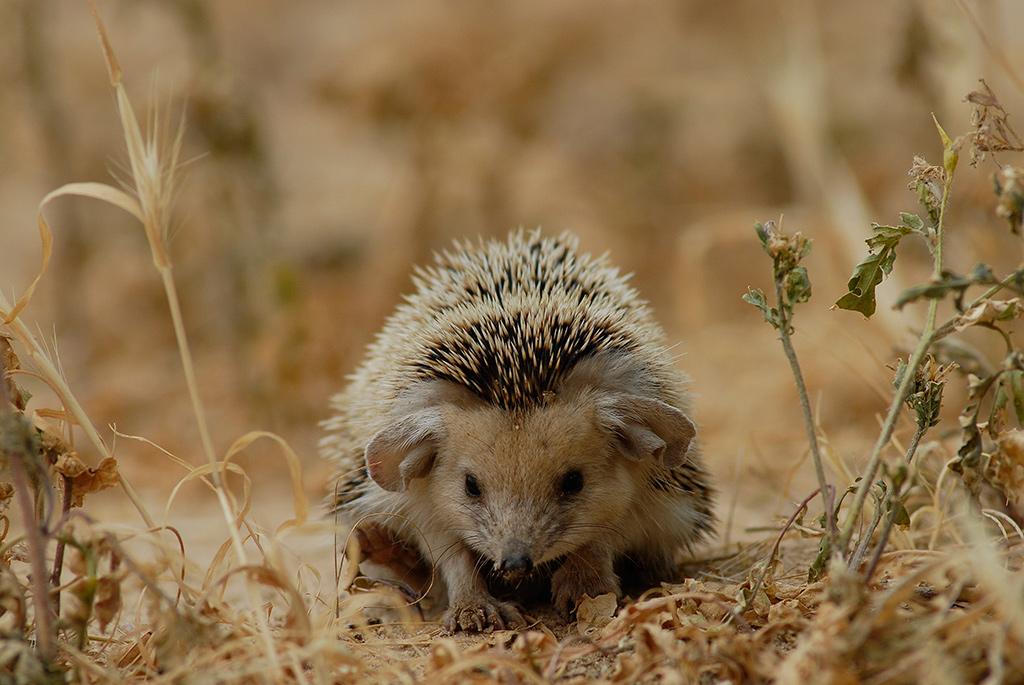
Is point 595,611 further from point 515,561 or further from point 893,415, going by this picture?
point 893,415

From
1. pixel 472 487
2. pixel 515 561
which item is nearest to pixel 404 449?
pixel 472 487

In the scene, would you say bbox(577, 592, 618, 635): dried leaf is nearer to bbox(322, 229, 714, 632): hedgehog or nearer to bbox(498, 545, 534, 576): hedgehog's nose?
bbox(322, 229, 714, 632): hedgehog

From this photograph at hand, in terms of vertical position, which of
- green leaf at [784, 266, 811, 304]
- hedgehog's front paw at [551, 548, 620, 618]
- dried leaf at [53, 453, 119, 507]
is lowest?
hedgehog's front paw at [551, 548, 620, 618]

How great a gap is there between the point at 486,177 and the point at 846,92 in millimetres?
7021

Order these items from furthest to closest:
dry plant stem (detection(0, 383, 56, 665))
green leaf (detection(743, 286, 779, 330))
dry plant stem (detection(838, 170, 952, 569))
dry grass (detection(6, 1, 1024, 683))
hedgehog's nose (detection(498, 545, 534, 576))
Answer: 1. hedgehog's nose (detection(498, 545, 534, 576))
2. green leaf (detection(743, 286, 779, 330))
3. dry plant stem (detection(838, 170, 952, 569))
4. dry plant stem (detection(0, 383, 56, 665))
5. dry grass (detection(6, 1, 1024, 683))

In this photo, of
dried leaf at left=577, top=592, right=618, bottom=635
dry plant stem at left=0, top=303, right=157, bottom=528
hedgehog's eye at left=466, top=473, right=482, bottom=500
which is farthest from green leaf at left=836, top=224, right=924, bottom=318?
dry plant stem at left=0, top=303, right=157, bottom=528

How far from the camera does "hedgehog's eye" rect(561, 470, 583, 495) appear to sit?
3408 mm

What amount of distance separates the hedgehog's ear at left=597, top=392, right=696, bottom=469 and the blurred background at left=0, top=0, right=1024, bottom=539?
101 cm

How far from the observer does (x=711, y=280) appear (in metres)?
12.2

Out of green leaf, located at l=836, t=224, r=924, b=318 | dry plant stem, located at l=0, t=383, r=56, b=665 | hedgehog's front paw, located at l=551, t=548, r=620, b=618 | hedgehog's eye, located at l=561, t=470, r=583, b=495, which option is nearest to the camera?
dry plant stem, located at l=0, t=383, r=56, b=665

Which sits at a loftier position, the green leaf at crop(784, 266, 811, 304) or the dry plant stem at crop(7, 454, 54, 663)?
the green leaf at crop(784, 266, 811, 304)

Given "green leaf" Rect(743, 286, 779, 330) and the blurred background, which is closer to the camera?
"green leaf" Rect(743, 286, 779, 330)

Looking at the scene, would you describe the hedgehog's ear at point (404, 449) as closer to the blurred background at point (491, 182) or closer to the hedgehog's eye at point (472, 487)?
the hedgehog's eye at point (472, 487)

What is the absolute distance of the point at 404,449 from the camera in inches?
139
